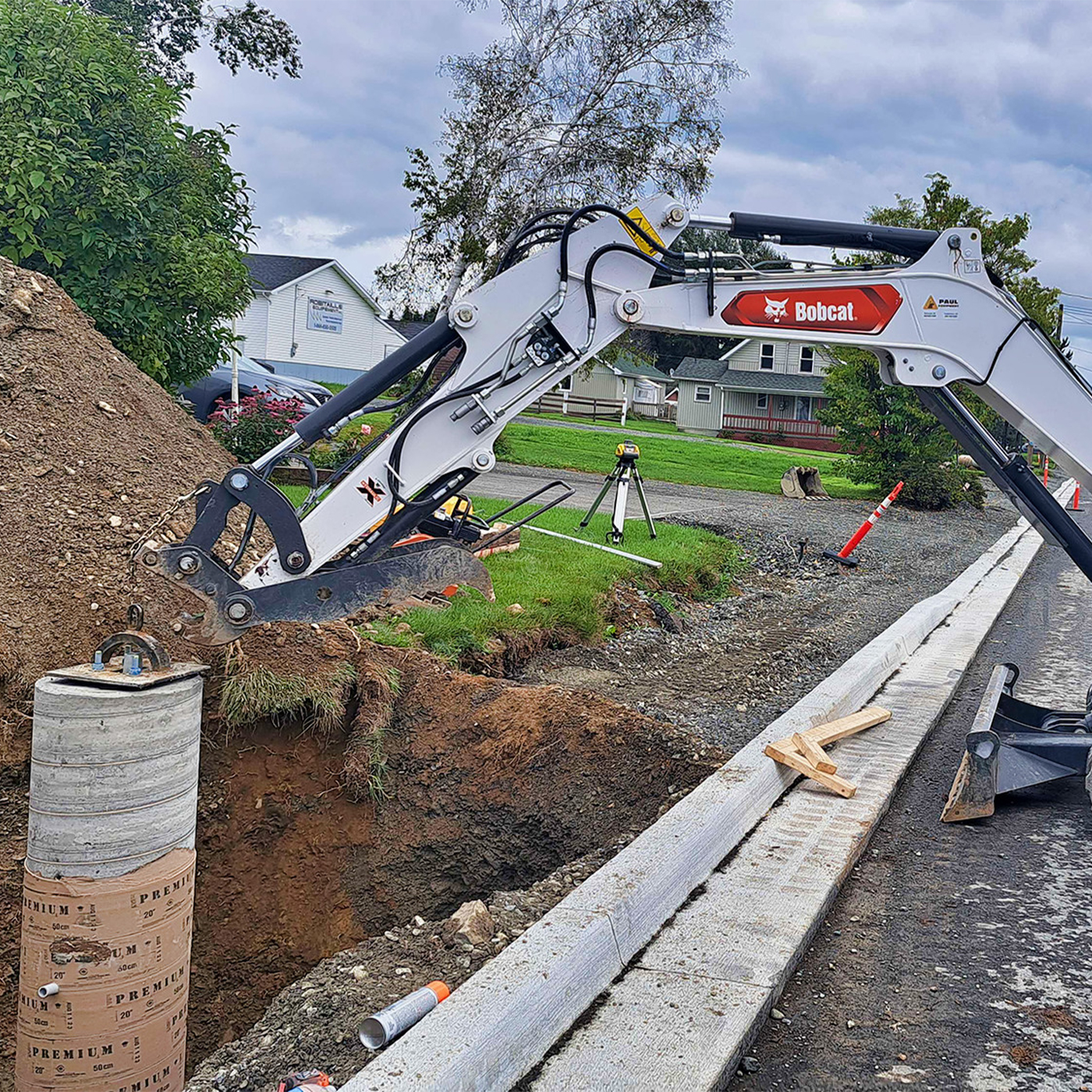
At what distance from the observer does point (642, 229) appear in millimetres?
5156

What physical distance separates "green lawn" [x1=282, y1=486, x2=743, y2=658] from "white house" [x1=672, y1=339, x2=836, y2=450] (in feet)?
145

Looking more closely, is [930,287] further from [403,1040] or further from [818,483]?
[818,483]

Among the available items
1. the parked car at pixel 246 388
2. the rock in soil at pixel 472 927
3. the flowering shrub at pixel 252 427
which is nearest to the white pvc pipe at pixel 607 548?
the flowering shrub at pixel 252 427

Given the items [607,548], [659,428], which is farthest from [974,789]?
[659,428]

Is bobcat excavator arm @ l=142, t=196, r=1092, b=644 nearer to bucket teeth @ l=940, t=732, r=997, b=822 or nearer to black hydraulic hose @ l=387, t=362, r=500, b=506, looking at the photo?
black hydraulic hose @ l=387, t=362, r=500, b=506

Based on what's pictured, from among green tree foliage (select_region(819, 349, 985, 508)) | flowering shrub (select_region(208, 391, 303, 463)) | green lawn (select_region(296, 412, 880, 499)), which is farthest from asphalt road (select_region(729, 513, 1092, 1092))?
green tree foliage (select_region(819, 349, 985, 508))

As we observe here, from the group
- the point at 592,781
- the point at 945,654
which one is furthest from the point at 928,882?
the point at 945,654

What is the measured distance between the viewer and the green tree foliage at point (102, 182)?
8.70 m

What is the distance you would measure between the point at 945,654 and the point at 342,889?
17.9 feet

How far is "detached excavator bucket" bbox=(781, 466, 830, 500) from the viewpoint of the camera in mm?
22891

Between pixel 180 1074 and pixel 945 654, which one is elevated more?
pixel 945 654

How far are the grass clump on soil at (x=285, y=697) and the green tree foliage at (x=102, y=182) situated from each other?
4519 mm

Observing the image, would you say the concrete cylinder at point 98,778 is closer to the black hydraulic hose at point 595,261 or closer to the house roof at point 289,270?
the black hydraulic hose at point 595,261

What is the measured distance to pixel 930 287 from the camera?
5.64 m
